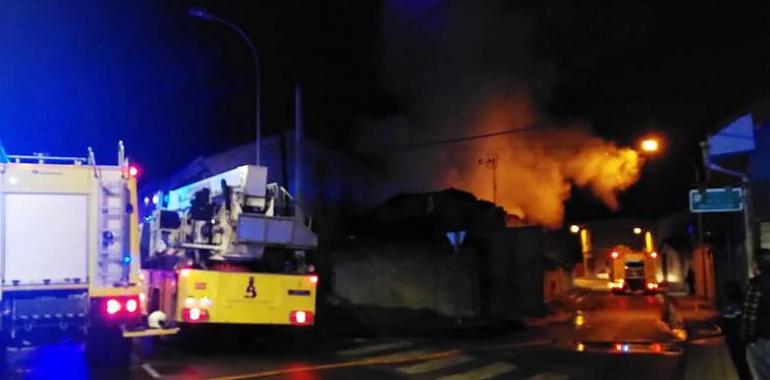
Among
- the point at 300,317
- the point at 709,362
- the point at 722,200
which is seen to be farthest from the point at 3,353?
the point at 722,200

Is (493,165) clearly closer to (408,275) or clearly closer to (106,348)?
(408,275)

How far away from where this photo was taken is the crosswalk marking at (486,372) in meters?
10.6

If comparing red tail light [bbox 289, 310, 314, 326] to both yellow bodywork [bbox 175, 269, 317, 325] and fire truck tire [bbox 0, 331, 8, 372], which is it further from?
fire truck tire [bbox 0, 331, 8, 372]

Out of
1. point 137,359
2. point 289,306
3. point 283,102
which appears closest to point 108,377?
point 137,359

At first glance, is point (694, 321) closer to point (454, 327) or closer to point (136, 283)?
point (454, 327)

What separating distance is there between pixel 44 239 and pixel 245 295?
3361 mm

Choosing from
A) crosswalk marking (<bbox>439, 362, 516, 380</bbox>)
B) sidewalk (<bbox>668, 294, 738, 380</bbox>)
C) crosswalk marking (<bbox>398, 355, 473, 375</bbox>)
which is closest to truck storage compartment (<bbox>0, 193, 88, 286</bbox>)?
crosswalk marking (<bbox>398, 355, 473, 375</bbox>)

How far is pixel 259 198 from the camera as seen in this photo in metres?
13.1

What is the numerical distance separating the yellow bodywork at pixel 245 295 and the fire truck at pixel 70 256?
141 cm

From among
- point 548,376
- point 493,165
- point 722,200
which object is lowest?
point 548,376

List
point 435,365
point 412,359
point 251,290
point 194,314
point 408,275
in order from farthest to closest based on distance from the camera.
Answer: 1. point 408,275
2. point 251,290
3. point 412,359
4. point 194,314
5. point 435,365

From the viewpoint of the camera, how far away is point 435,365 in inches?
463

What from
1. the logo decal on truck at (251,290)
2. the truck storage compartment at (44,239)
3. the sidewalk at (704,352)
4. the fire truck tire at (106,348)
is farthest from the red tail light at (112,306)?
the sidewalk at (704,352)

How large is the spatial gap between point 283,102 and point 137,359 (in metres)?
19.9
